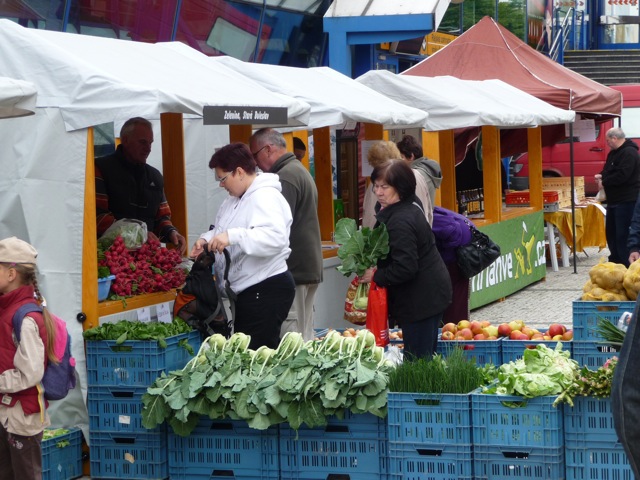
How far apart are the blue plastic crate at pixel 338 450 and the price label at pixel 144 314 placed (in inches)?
62.0

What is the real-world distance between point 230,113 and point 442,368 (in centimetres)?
240

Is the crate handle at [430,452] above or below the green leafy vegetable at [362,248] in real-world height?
below

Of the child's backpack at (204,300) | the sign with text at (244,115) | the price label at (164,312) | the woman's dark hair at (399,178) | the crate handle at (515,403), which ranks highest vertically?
the sign with text at (244,115)

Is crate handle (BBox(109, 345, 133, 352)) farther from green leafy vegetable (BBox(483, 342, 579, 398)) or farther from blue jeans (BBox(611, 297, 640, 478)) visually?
blue jeans (BBox(611, 297, 640, 478))

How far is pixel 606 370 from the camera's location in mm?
5703

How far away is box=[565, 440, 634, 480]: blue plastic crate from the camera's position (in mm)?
5746

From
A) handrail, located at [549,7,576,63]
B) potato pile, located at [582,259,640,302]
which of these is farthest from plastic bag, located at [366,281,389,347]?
handrail, located at [549,7,576,63]

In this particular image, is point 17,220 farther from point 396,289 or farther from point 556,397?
point 556,397

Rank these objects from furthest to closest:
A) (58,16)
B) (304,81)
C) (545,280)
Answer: (545,280) → (58,16) → (304,81)

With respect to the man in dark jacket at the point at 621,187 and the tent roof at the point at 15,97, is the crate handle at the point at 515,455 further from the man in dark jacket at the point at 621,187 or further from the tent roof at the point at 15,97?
the man in dark jacket at the point at 621,187

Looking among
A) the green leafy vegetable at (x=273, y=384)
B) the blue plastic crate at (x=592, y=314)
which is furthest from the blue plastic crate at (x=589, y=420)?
the blue plastic crate at (x=592, y=314)

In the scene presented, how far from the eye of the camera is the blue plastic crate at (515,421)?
228 inches

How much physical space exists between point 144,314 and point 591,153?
69.9 feet

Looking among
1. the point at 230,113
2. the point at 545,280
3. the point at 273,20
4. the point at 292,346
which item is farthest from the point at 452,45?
the point at 292,346
